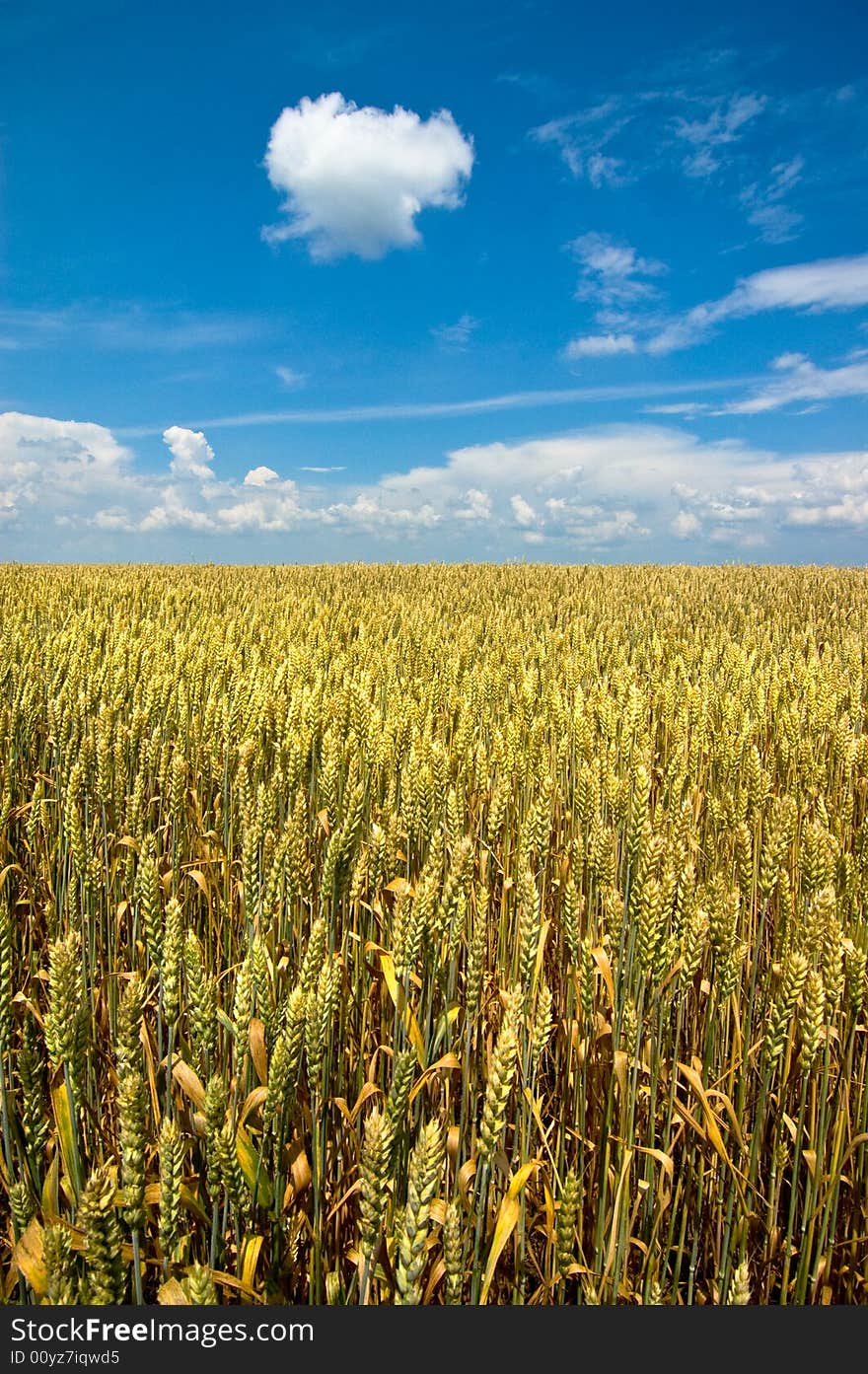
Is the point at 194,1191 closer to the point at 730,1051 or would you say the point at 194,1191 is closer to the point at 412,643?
the point at 730,1051

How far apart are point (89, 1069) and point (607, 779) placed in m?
1.41

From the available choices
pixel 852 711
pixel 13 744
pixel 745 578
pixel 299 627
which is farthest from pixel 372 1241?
pixel 745 578

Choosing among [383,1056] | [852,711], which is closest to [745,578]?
[852,711]

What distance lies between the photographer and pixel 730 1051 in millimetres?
1794

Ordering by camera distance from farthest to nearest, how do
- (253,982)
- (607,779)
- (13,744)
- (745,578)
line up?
1. (745,578)
2. (13,744)
3. (607,779)
4. (253,982)

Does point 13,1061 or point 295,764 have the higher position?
point 295,764

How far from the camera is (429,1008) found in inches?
56.7

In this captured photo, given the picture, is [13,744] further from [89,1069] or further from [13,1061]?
[89,1069]

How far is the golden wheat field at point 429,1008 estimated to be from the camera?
108 centimetres

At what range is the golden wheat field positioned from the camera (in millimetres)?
1077

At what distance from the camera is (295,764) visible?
2496mm

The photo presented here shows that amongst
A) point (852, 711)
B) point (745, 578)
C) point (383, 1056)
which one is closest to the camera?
point (383, 1056)

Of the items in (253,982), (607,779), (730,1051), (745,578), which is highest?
(745,578)

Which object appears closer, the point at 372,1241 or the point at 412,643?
the point at 372,1241
